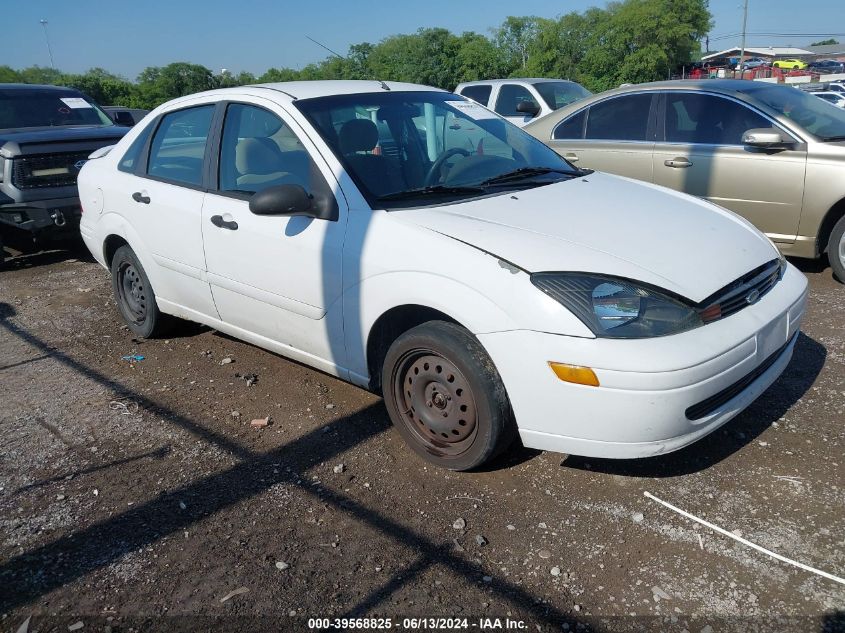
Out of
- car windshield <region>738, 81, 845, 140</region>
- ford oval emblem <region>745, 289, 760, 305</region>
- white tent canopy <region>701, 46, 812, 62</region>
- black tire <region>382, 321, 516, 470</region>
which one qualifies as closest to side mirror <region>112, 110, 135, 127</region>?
car windshield <region>738, 81, 845, 140</region>

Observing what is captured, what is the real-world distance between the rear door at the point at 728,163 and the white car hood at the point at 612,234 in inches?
95.2

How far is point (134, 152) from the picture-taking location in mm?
5000

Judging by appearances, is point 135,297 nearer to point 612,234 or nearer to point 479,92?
point 612,234

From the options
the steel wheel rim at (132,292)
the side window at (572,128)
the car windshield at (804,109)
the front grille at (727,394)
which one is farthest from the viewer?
the side window at (572,128)

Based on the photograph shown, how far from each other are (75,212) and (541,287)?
6.40 metres

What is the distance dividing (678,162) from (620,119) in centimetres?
84

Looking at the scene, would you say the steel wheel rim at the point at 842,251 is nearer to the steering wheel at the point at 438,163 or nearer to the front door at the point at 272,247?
the steering wheel at the point at 438,163

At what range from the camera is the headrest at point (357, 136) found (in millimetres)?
3723

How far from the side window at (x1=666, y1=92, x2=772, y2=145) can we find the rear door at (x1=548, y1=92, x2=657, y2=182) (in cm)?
20

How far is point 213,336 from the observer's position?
546cm

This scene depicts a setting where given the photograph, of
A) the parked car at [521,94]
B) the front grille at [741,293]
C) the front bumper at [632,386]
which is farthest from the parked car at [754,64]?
the front bumper at [632,386]

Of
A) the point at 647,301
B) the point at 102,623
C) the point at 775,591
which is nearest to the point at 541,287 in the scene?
the point at 647,301

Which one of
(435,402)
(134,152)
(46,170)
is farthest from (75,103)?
(435,402)

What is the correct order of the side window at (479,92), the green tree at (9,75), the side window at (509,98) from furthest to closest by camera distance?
the green tree at (9,75) → the side window at (479,92) → the side window at (509,98)
